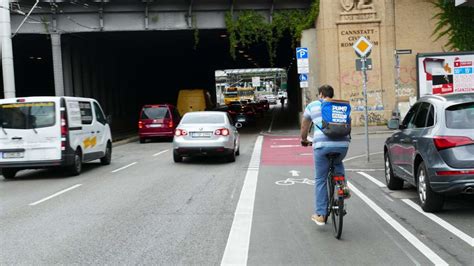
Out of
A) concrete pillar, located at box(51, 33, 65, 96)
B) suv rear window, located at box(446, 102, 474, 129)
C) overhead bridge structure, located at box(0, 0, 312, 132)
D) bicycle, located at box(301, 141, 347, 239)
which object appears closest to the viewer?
bicycle, located at box(301, 141, 347, 239)

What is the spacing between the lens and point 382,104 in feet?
86.2

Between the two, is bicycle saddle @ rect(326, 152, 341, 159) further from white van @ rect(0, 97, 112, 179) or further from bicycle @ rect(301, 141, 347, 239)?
white van @ rect(0, 97, 112, 179)

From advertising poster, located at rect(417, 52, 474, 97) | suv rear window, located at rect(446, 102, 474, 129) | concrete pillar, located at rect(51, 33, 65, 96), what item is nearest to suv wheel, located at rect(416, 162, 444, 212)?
suv rear window, located at rect(446, 102, 474, 129)

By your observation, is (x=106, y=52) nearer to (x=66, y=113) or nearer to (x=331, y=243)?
(x=66, y=113)

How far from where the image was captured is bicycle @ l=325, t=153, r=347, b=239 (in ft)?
21.2

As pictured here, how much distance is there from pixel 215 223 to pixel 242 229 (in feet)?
1.78

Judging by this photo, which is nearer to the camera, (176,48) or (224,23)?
(224,23)

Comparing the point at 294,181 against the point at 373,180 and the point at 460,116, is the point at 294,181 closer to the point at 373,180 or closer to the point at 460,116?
the point at 373,180

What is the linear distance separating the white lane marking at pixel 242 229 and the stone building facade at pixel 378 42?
50.1ft

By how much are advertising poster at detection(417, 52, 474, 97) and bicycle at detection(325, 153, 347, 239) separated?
16466 mm

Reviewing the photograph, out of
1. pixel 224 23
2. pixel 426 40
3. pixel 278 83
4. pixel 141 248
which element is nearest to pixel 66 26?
pixel 224 23

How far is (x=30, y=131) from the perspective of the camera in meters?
12.9

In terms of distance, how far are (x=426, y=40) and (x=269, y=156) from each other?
13.0 m

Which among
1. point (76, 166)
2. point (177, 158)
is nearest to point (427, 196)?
point (76, 166)
